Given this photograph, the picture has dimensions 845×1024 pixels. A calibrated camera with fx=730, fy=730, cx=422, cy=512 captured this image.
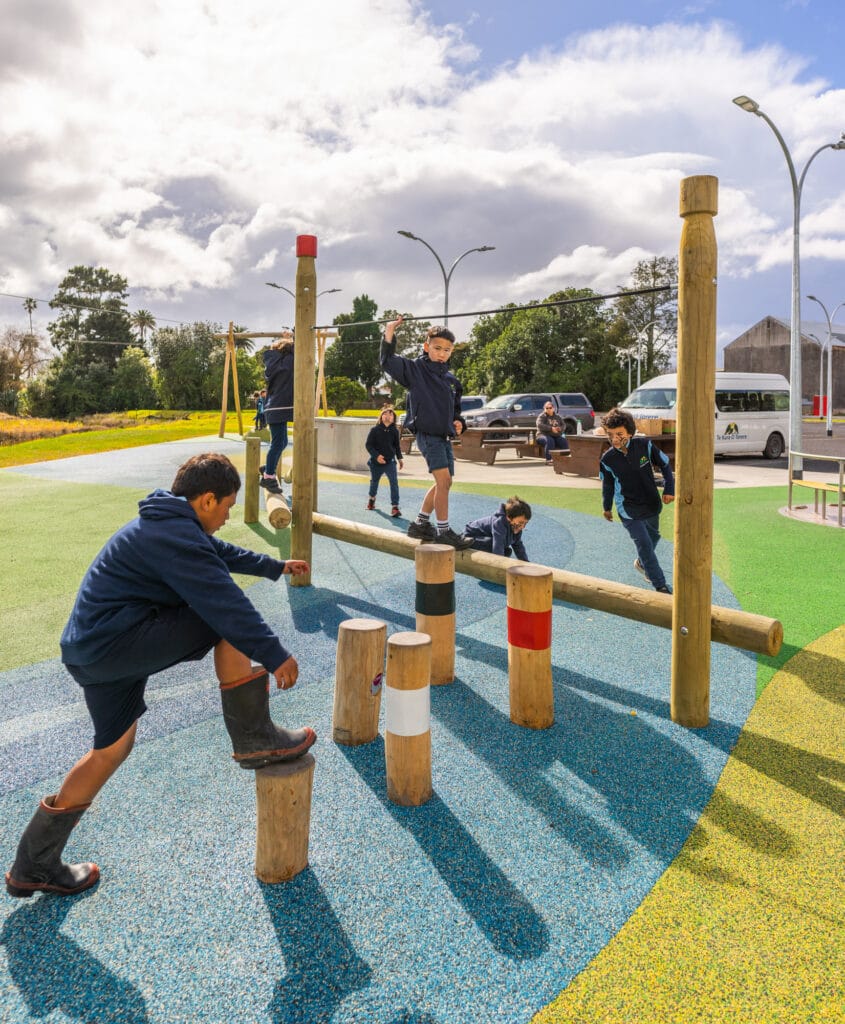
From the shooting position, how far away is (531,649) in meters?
3.98

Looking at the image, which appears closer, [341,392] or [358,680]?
[358,680]

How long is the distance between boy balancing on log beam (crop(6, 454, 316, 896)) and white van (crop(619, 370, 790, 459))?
1863 centimetres

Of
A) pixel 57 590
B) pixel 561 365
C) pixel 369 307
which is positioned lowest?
pixel 57 590

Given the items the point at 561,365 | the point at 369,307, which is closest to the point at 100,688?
the point at 561,365

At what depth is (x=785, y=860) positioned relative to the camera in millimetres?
2873

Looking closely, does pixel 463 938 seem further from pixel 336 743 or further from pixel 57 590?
pixel 57 590

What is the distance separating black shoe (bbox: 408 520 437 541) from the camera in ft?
20.5

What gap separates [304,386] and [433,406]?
49.2 inches

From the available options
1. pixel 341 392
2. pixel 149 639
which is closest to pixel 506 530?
pixel 149 639

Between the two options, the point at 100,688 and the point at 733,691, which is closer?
the point at 100,688

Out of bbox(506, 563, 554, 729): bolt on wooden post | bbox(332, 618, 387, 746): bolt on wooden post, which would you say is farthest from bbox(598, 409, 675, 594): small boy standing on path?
bbox(332, 618, 387, 746): bolt on wooden post

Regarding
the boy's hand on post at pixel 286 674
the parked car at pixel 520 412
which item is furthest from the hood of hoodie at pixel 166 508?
the parked car at pixel 520 412

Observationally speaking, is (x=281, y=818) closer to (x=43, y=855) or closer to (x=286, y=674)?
(x=286, y=674)

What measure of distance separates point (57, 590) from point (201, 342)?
60.7m
